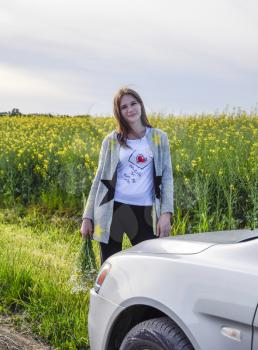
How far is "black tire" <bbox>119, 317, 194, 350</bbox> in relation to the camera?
270 cm

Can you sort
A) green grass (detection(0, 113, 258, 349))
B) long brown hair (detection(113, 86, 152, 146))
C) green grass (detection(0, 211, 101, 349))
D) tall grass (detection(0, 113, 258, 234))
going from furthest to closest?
tall grass (detection(0, 113, 258, 234)) → green grass (detection(0, 113, 258, 349)) → green grass (detection(0, 211, 101, 349)) → long brown hair (detection(113, 86, 152, 146))

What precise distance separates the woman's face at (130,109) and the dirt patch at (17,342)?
179 cm

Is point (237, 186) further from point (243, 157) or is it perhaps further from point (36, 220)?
point (36, 220)

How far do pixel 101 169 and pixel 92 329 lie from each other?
5.48 ft

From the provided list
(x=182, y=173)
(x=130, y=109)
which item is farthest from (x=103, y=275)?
(x=182, y=173)

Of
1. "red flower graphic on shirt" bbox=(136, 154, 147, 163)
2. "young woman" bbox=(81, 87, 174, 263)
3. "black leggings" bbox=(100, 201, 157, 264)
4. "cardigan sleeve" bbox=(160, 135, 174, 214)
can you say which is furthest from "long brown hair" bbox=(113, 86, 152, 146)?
"black leggings" bbox=(100, 201, 157, 264)

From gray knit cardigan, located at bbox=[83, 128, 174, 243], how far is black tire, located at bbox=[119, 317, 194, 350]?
1824 millimetres

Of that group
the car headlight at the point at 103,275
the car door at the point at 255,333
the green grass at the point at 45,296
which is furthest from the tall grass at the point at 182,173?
the car door at the point at 255,333

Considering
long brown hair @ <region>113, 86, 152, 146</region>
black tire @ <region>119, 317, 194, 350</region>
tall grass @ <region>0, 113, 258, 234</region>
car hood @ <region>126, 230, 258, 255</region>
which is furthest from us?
tall grass @ <region>0, 113, 258, 234</region>

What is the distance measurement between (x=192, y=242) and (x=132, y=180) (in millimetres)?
1692

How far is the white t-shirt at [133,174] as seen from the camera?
15.4 feet

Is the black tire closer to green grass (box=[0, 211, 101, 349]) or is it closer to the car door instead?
the car door

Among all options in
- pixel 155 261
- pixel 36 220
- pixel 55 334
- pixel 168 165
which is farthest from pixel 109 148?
pixel 36 220

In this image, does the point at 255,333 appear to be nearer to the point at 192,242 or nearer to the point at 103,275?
the point at 192,242
